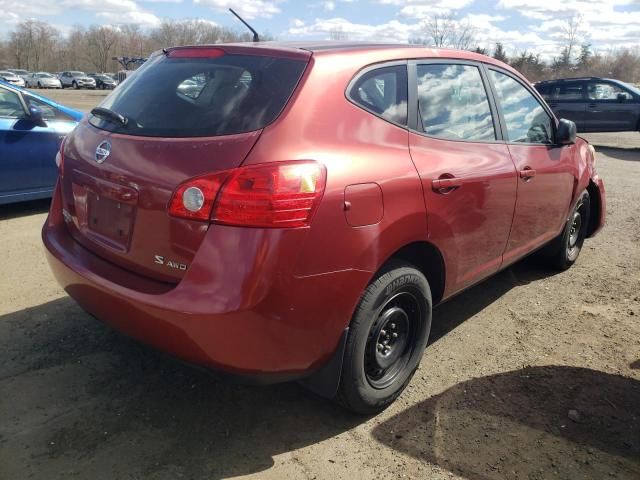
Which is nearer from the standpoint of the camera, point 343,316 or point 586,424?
point 343,316

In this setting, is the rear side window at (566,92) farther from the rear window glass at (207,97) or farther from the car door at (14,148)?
the rear window glass at (207,97)

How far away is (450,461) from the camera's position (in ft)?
8.02

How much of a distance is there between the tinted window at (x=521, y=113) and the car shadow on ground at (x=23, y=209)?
5.17 meters

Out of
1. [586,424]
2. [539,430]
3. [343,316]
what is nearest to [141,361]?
[343,316]

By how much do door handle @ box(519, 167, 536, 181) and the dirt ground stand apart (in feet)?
3.41

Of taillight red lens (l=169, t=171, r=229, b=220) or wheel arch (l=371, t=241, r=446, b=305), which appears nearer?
taillight red lens (l=169, t=171, r=229, b=220)

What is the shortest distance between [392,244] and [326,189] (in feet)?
1.55

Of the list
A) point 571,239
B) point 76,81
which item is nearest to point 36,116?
point 571,239

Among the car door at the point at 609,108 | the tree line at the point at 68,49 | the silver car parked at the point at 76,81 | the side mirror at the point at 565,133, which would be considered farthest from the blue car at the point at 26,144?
the tree line at the point at 68,49

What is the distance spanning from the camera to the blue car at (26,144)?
5656 mm

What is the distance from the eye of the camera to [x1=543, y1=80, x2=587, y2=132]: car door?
15562 millimetres

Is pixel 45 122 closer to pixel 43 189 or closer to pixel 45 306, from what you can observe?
pixel 43 189

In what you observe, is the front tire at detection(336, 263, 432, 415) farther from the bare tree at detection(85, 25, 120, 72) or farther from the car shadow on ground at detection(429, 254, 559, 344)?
the bare tree at detection(85, 25, 120, 72)

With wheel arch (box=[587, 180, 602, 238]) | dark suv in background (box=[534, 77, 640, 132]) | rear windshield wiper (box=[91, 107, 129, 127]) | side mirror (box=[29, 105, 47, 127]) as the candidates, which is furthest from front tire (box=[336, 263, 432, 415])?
dark suv in background (box=[534, 77, 640, 132])
